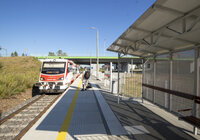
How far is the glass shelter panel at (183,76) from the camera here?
391 cm

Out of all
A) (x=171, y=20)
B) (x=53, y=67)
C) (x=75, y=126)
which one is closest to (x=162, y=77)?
(x=171, y=20)

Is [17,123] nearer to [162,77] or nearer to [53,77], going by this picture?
[53,77]

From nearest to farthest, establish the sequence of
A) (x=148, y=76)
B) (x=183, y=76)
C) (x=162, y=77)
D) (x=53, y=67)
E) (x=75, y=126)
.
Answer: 1. (x=75, y=126)
2. (x=183, y=76)
3. (x=162, y=77)
4. (x=148, y=76)
5. (x=53, y=67)

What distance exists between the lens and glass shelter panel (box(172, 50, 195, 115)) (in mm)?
3912

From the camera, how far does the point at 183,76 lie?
425cm

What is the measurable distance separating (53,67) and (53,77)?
1.04 meters

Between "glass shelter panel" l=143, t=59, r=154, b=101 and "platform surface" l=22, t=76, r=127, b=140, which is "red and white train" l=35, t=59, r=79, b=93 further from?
"glass shelter panel" l=143, t=59, r=154, b=101

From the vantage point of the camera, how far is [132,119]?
4.29 meters


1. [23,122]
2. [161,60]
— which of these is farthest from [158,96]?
[23,122]

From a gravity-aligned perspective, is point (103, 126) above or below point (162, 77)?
below

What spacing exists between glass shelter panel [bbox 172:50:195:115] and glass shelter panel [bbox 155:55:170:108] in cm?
38

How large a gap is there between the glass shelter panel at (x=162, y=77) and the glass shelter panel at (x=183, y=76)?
0.38 meters

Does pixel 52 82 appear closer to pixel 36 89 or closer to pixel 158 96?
pixel 36 89

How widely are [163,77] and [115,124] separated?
304cm
